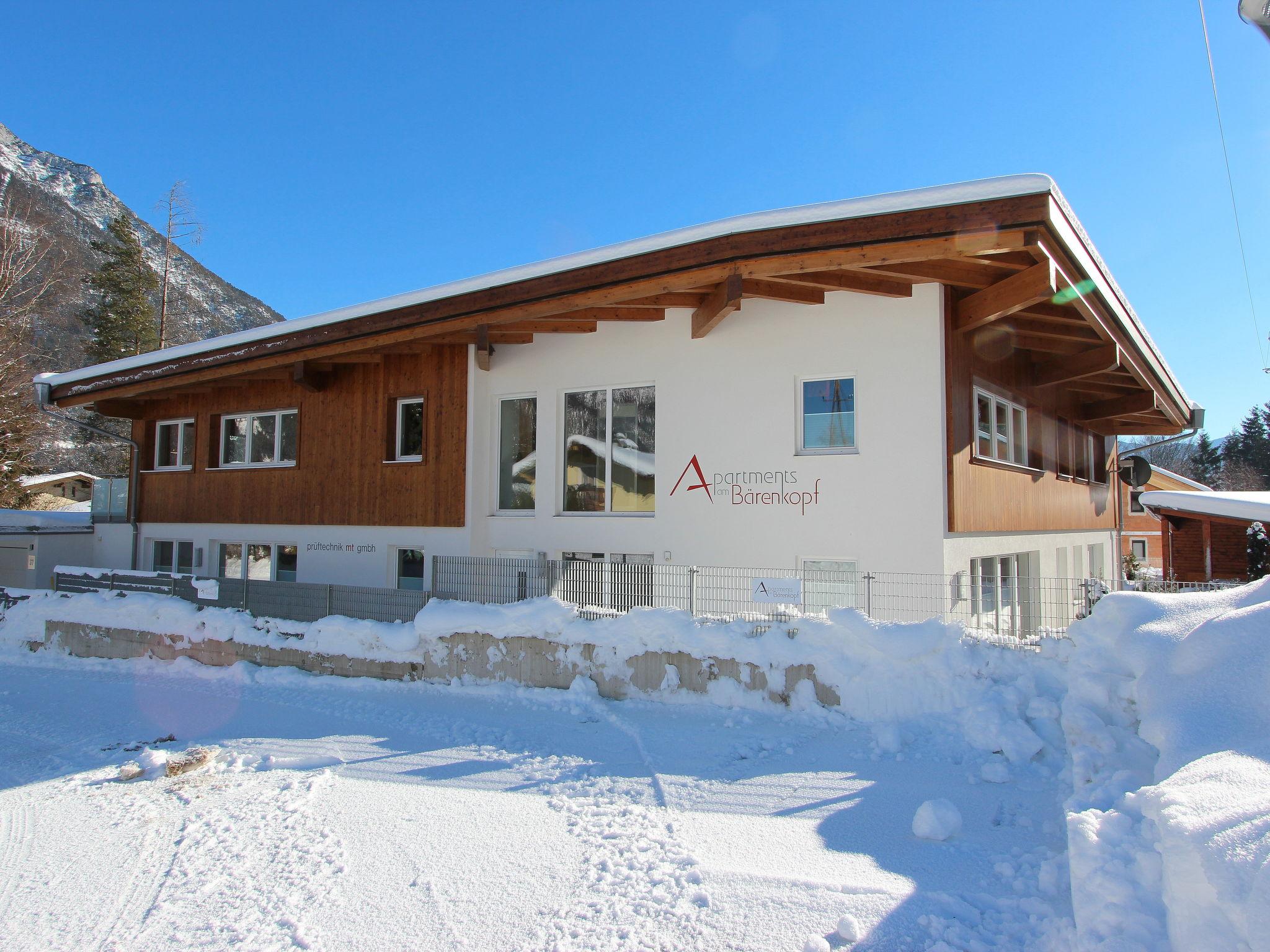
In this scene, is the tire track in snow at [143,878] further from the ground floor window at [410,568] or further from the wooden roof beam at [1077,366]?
the wooden roof beam at [1077,366]

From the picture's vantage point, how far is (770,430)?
32.3 ft

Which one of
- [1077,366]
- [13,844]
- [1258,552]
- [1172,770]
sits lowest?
[13,844]

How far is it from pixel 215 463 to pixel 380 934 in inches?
582

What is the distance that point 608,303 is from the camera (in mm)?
9578

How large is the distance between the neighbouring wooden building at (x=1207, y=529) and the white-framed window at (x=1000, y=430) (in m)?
5.61

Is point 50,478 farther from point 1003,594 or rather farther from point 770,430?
point 1003,594

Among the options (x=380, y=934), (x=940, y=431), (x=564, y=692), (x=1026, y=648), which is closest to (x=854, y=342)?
(x=940, y=431)

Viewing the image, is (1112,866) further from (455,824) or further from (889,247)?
(889,247)

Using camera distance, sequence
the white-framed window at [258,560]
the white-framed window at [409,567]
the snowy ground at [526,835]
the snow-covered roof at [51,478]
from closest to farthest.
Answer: the snowy ground at [526,835] → the white-framed window at [409,567] → the white-framed window at [258,560] → the snow-covered roof at [51,478]

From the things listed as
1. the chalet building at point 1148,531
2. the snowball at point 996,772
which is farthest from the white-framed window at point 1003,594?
the chalet building at point 1148,531

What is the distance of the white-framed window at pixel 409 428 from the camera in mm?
13102

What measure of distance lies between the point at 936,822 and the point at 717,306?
6.54 meters

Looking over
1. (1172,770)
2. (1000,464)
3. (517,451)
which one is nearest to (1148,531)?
(1000,464)

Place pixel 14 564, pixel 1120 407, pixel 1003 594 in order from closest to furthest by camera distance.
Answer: pixel 1003 594 < pixel 1120 407 < pixel 14 564
